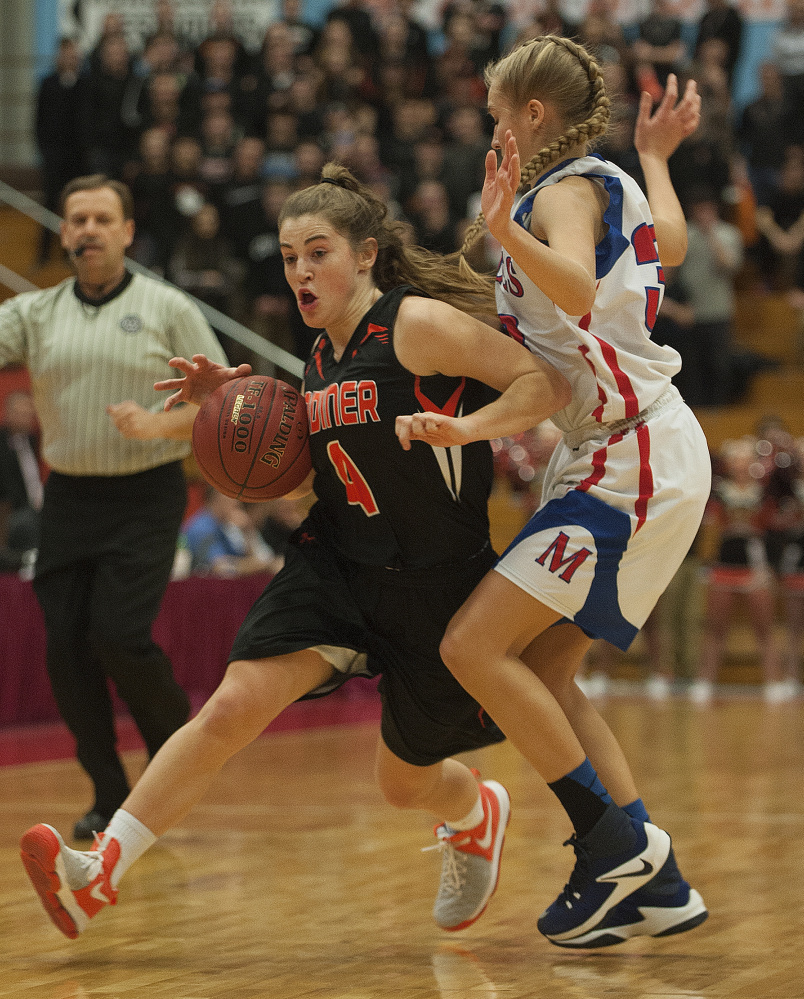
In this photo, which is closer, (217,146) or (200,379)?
(200,379)

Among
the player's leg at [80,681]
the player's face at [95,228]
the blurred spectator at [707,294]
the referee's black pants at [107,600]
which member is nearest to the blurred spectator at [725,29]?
the blurred spectator at [707,294]

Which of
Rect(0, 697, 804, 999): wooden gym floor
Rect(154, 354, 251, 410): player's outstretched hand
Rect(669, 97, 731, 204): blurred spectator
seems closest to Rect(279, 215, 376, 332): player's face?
Rect(154, 354, 251, 410): player's outstretched hand

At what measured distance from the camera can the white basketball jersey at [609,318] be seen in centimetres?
314

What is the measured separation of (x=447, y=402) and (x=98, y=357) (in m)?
1.86

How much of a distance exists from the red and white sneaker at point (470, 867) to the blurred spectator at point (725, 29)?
10.9 m

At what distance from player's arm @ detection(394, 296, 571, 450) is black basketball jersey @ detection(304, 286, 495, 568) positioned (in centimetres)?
6

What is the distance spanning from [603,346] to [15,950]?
189 cm

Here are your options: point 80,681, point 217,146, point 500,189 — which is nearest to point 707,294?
point 217,146

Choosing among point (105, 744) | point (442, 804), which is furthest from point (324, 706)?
point (442, 804)

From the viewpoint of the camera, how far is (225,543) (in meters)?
9.48

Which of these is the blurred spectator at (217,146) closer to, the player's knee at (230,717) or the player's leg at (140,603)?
the player's leg at (140,603)

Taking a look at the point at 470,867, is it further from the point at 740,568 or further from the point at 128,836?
the point at 740,568

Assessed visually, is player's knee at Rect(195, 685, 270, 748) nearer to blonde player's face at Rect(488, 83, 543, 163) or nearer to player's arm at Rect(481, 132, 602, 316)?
player's arm at Rect(481, 132, 602, 316)

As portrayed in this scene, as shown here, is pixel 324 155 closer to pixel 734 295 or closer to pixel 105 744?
pixel 734 295
